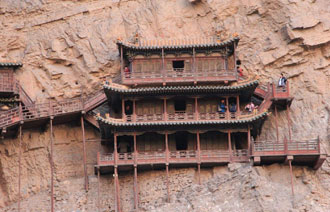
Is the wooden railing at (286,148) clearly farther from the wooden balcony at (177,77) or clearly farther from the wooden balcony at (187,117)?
the wooden balcony at (177,77)

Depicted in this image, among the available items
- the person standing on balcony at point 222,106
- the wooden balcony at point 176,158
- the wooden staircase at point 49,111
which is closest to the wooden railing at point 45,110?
the wooden staircase at point 49,111

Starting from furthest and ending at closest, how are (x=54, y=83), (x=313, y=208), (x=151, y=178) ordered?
(x=54, y=83), (x=151, y=178), (x=313, y=208)

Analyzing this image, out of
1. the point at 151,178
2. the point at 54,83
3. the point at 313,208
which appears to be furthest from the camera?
the point at 54,83

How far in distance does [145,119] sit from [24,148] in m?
8.53

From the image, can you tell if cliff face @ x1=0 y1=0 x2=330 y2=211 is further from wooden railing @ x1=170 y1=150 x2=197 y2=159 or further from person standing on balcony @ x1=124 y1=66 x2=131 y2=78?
person standing on balcony @ x1=124 y1=66 x2=131 y2=78

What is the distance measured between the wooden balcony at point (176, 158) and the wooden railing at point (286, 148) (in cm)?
122

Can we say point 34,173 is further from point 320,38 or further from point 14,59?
point 320,38

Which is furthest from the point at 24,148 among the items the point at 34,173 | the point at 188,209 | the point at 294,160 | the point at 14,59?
the point at 294,160

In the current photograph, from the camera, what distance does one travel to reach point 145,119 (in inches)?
2440

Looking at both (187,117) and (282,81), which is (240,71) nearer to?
(282,81)

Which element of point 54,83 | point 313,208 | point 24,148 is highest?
point 54,83

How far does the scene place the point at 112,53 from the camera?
66.4 m

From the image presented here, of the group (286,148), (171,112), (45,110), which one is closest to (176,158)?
(171,112)

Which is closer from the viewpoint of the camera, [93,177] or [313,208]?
[313,208]
